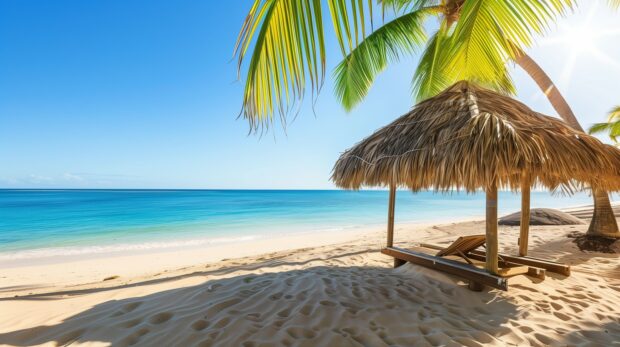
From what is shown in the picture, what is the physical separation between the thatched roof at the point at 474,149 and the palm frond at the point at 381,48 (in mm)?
2645

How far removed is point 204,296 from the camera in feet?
9.59

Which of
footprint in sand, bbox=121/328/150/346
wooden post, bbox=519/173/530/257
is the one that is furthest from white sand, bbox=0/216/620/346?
wooden post, bbox=519/173/530/257

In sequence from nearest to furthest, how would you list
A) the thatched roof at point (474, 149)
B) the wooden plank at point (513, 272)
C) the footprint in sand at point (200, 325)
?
the footprint in sand at point (200, 325)
the thatched roof at point (474, 149)
the wooden plank at point (513, 272)

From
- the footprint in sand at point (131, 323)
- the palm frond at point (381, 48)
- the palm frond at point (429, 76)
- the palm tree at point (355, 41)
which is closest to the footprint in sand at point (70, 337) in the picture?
the footprint in sand at point (131, 323)

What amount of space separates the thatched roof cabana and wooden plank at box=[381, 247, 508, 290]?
0.16 m

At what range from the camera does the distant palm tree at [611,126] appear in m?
9.81

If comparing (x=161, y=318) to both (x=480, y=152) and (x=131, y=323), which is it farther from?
Result: (x=480, y=152)

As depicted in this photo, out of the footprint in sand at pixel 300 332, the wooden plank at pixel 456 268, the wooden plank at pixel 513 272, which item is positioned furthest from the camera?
the wooden plank at pixel 513 272

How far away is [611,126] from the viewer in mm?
10469

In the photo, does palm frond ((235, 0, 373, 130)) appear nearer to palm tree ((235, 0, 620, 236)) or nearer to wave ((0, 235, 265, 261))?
palm tree ((235, 0, 620, 236))

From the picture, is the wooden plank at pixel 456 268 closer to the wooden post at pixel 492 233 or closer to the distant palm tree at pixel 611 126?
the wooden post at pixel 492 233

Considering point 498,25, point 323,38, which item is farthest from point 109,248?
point 498,25

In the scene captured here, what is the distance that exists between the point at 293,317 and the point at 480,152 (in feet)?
7.23

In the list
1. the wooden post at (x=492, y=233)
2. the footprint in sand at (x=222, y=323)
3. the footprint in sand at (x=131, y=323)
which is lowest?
the footprint in sand at (x=131, y=323)
